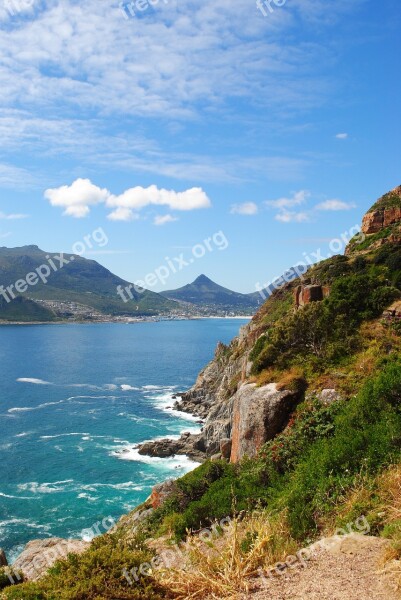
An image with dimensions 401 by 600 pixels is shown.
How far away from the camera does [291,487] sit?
1255 centimetres

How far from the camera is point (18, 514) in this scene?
36.7m

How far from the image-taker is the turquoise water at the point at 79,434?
37.2 m

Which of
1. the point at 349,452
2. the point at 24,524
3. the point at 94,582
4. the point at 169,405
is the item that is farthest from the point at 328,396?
the point at 169,405

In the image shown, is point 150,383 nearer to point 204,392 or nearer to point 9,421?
point 204,392

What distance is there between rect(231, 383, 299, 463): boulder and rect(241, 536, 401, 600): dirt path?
31.7ft

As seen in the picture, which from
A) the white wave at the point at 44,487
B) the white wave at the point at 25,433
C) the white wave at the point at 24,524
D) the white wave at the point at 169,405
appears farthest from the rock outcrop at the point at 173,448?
the white wave at the point at 24,524

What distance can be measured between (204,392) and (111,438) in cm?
2251

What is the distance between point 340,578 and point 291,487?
17.8 feet

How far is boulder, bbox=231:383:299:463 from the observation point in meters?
18.1

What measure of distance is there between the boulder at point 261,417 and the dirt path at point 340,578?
9657 millimetres

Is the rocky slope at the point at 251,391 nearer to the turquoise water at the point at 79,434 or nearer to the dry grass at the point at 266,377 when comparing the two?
the dry grass at the point at 266,377

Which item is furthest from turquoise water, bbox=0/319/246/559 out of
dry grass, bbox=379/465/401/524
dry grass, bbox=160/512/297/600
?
dry grass, bbox=379/465/401/524

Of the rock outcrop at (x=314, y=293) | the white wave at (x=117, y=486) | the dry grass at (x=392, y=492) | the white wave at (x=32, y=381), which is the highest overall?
the rock outcrop at (x=314, y=293)

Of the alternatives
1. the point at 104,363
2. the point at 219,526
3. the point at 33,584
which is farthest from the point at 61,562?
the point at 104,363
